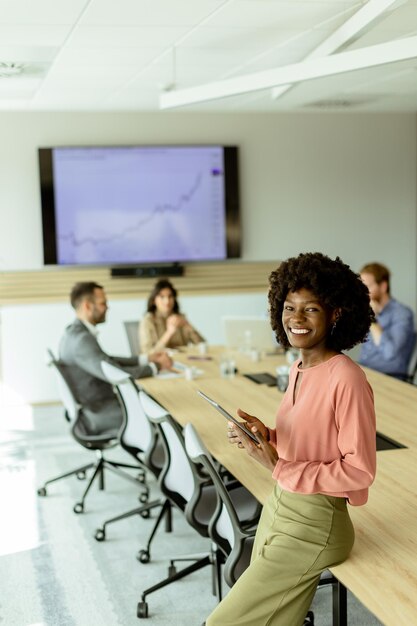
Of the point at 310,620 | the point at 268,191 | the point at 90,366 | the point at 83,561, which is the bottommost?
the point at 83,561

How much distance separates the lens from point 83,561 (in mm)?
4660

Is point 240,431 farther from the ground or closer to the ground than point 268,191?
closer to the ground

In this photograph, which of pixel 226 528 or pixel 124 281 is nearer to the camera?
pixel 226 528

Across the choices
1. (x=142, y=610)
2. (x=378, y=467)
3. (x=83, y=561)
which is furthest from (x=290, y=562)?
(x=83, y=561)

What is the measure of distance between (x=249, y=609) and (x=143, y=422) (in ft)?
7.71

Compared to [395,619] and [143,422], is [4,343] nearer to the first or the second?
[143,422]

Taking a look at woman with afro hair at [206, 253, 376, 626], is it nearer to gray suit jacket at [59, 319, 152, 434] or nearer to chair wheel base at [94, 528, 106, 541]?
chair wheel base at [94, 528, 106, 541]

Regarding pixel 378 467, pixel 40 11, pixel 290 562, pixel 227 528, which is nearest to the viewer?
pixel 290 562

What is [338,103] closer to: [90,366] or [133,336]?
[133,336]

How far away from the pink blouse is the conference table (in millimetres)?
234

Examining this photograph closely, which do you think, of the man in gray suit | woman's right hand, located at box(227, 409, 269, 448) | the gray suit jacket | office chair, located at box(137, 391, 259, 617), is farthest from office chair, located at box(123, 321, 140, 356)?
woman's right hand, located at box(227, 409, 269, 448)

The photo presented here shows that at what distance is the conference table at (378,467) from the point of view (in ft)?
8.16

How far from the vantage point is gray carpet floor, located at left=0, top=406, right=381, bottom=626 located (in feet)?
13.1

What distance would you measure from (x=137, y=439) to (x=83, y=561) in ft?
2.46
